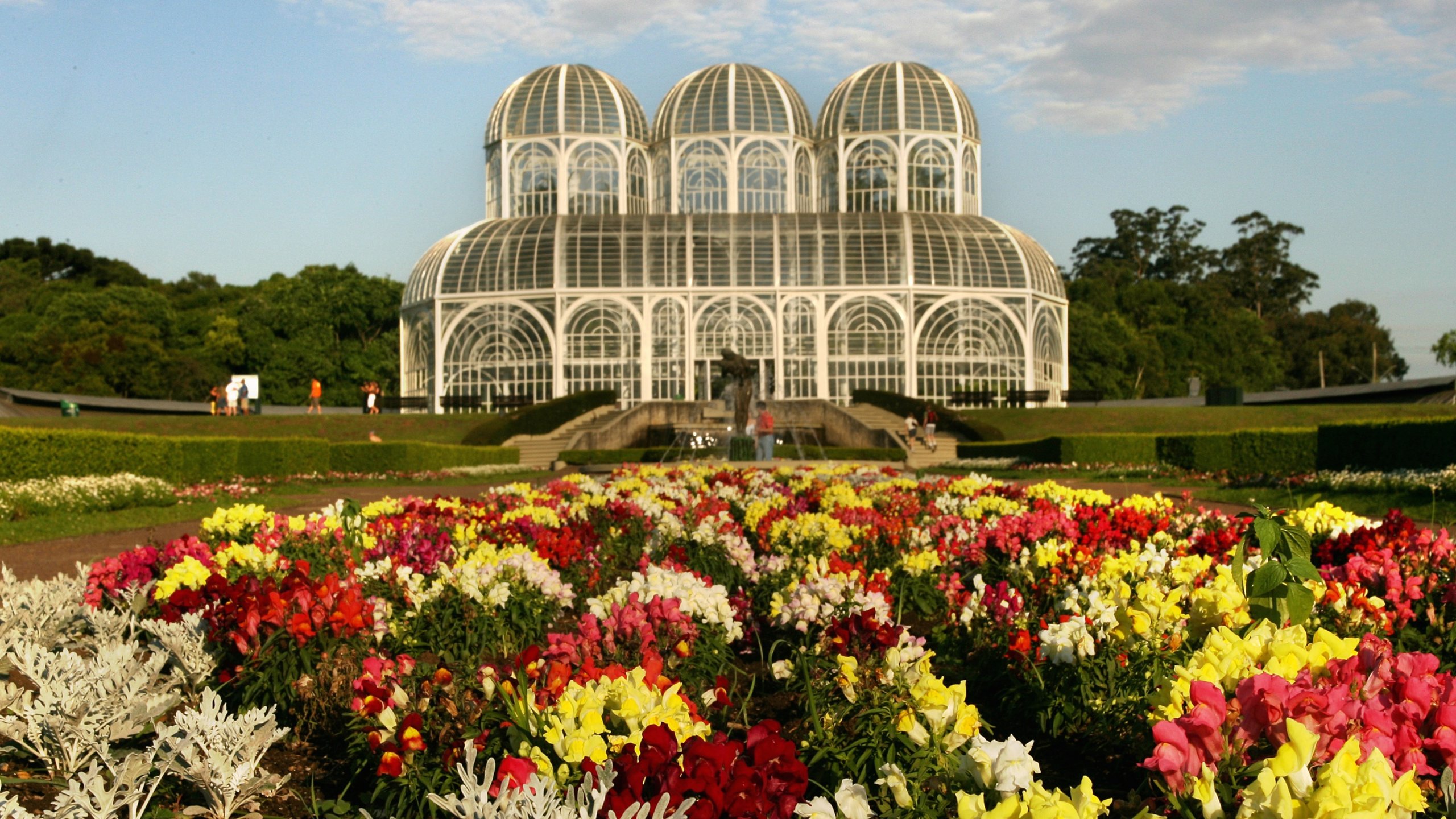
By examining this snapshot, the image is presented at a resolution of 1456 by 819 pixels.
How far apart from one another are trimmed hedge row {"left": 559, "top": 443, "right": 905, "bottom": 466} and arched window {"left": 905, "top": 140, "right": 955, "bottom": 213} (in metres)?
19.4

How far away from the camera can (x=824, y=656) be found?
4.49m

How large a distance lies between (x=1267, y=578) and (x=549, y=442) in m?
29.4

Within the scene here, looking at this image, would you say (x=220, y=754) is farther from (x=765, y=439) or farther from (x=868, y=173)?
(x=868, y=173)

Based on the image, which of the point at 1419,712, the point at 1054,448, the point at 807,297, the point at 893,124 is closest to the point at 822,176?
the point at 893,124

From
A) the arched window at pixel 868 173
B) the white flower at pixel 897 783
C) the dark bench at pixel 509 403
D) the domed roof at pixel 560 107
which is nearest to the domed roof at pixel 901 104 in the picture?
the arched window at pixel 868 173

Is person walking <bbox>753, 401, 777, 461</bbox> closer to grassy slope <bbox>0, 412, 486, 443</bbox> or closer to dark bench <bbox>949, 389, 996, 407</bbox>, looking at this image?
grassy slope <bbox>0, 412, 486, 443</bbox>

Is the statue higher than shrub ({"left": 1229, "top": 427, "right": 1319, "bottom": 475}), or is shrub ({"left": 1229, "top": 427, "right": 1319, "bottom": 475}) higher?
the statue

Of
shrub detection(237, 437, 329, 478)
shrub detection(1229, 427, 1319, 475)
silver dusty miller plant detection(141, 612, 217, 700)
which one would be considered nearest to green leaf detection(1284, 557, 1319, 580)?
silver dusty miller plant detection(141, 612, 217, 700)

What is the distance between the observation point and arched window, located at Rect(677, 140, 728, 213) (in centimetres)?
4681

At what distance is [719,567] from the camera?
25.7 ft

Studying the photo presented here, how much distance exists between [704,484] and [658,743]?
981cm

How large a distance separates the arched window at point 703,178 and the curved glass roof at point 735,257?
470 centimetres

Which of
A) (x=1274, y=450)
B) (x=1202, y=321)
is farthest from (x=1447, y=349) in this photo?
(x=1274, y=450)

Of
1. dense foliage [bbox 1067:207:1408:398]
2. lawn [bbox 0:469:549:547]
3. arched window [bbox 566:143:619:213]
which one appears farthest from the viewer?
dense foliage [bbox 1067:207:1408:398]
